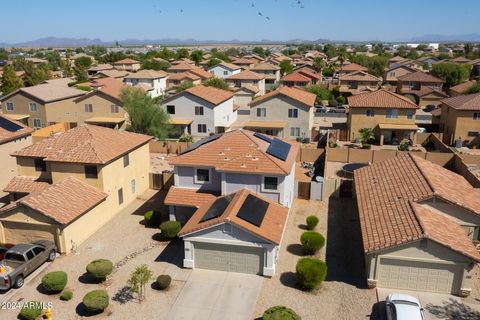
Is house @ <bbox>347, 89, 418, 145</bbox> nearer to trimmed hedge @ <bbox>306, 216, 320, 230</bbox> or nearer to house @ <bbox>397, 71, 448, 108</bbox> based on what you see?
trimmed hedge @ <bbox>306, 216, 320, 230</bbox>

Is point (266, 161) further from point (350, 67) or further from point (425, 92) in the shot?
point (350, 67)

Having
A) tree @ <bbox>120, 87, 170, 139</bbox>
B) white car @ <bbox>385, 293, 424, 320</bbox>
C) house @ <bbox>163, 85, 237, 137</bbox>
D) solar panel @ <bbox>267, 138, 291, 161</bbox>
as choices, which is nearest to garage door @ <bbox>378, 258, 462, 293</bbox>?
white car @ <bbox>385, 293, 424, 320</bbox>

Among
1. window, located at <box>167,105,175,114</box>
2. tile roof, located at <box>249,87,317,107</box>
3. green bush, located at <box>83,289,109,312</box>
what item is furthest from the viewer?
window, located at <box>167,105,175,114</box>

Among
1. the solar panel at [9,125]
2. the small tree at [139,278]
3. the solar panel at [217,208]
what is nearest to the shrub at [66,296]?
the small tree at [139,278]

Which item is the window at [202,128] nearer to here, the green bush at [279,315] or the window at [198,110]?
the window at [198,110]

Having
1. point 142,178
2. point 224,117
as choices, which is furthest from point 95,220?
point 224,117

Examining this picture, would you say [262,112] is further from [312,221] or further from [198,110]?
[312,221]
